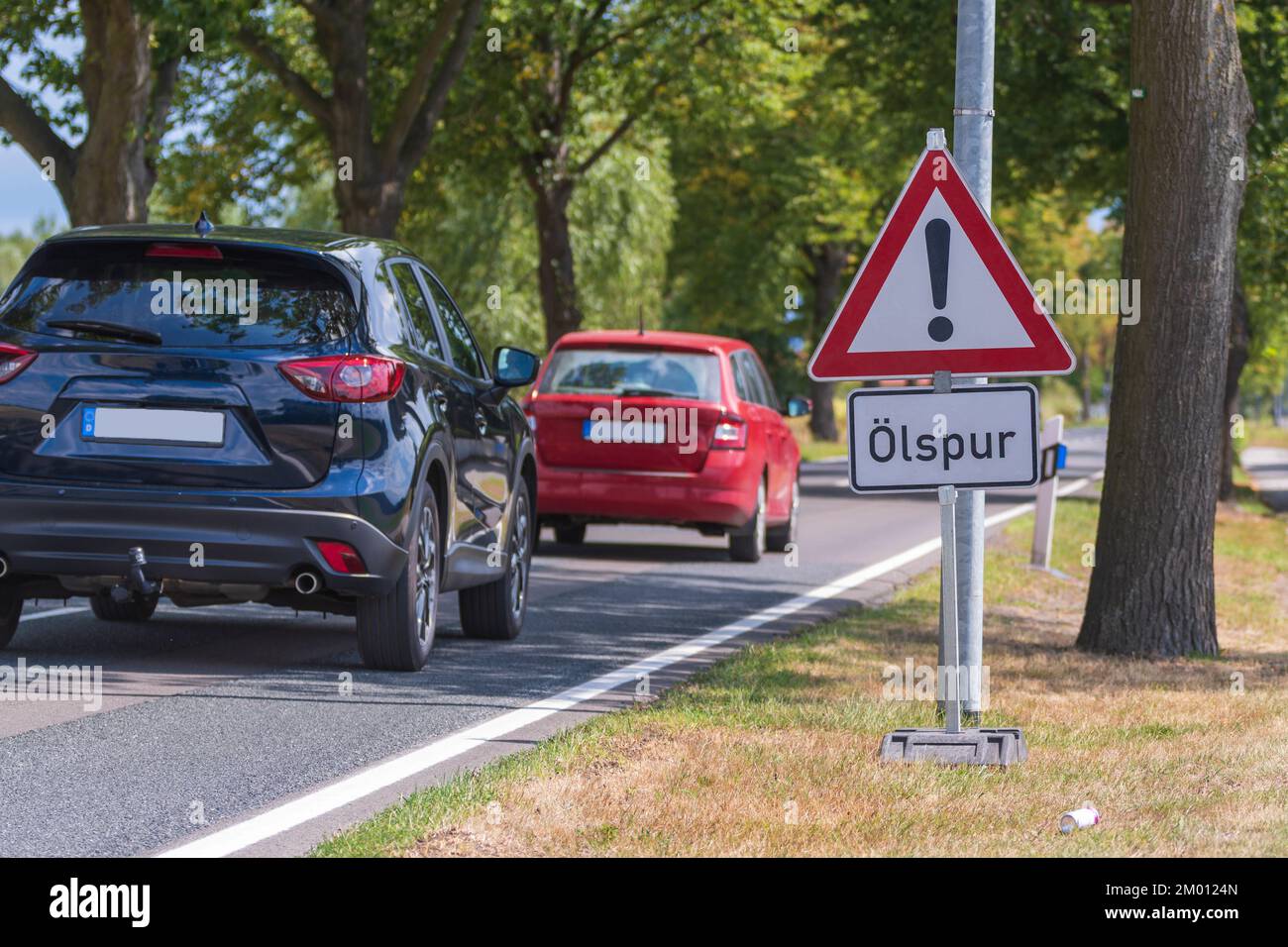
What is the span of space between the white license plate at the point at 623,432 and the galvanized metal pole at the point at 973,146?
25.2 feet

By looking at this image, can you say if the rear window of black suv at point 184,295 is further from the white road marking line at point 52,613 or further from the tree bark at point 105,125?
the tree bark at point 105,125

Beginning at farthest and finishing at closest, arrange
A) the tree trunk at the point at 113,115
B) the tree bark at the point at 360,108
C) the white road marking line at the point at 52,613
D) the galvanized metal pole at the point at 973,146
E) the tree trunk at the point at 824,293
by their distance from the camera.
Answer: the tree trunk at the point at 824,293 → the tree bark at the point at 360,108 → the tree trunk at the point at 113,115 → the white road marking line at the point at 52,613 → the galvanized metal pole at the point at 973,146

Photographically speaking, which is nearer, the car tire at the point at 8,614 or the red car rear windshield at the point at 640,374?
the car tire at the point at 8,614

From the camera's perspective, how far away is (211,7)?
15.5 meters

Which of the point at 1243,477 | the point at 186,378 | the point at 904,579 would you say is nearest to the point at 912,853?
the point at 186,378

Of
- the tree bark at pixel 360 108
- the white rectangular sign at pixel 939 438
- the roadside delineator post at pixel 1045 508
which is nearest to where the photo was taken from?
the white rectangular sign at pixel 939 438

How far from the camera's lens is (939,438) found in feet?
21.2

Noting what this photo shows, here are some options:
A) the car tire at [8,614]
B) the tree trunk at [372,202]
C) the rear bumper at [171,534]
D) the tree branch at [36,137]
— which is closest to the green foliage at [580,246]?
the tree trunk at [372,202]

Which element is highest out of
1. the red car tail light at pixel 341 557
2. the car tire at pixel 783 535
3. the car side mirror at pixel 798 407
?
the car side mirror at pixel 798 407

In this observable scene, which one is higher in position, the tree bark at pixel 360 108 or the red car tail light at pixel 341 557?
the tree bark at pixel 360 108

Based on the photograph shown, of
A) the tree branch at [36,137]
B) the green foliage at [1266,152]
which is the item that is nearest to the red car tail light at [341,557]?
the tree branch at [36,137]

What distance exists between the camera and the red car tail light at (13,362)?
8008 mm

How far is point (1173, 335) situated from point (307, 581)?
442 cm

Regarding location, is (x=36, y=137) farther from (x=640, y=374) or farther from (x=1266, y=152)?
(x=1266, y=152)
